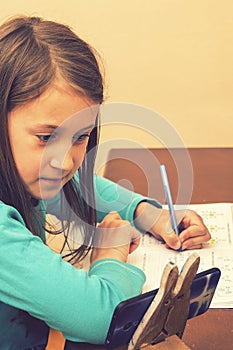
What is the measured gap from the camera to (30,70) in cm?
89

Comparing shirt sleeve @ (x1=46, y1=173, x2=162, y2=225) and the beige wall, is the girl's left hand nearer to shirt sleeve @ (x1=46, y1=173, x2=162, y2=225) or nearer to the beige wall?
shirt sleeve @ (x1=46, y1=173, x2=162, y2=225)

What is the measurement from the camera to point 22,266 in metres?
0.79

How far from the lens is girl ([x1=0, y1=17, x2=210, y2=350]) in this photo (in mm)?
Result: 788

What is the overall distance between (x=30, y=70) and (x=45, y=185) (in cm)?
17

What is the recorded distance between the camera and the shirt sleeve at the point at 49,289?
30.7 inches

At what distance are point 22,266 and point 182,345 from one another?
0.70ft

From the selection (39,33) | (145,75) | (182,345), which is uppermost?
(39,33)

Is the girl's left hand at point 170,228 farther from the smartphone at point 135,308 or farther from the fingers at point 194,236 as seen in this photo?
the smartphone at point 135,308

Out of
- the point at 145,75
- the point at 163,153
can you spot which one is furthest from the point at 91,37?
the point at 163,153

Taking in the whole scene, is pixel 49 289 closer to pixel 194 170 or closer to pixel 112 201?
pixel 112 201

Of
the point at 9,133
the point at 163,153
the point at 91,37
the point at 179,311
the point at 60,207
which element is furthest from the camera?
the point at 91,37

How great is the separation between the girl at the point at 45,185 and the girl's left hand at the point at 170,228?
0.27 feet

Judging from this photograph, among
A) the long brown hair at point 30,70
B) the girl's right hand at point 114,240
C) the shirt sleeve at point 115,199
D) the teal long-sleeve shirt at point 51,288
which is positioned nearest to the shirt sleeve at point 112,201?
the shirt sleeve at point 115,199

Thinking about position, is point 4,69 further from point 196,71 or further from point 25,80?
point 196,71
